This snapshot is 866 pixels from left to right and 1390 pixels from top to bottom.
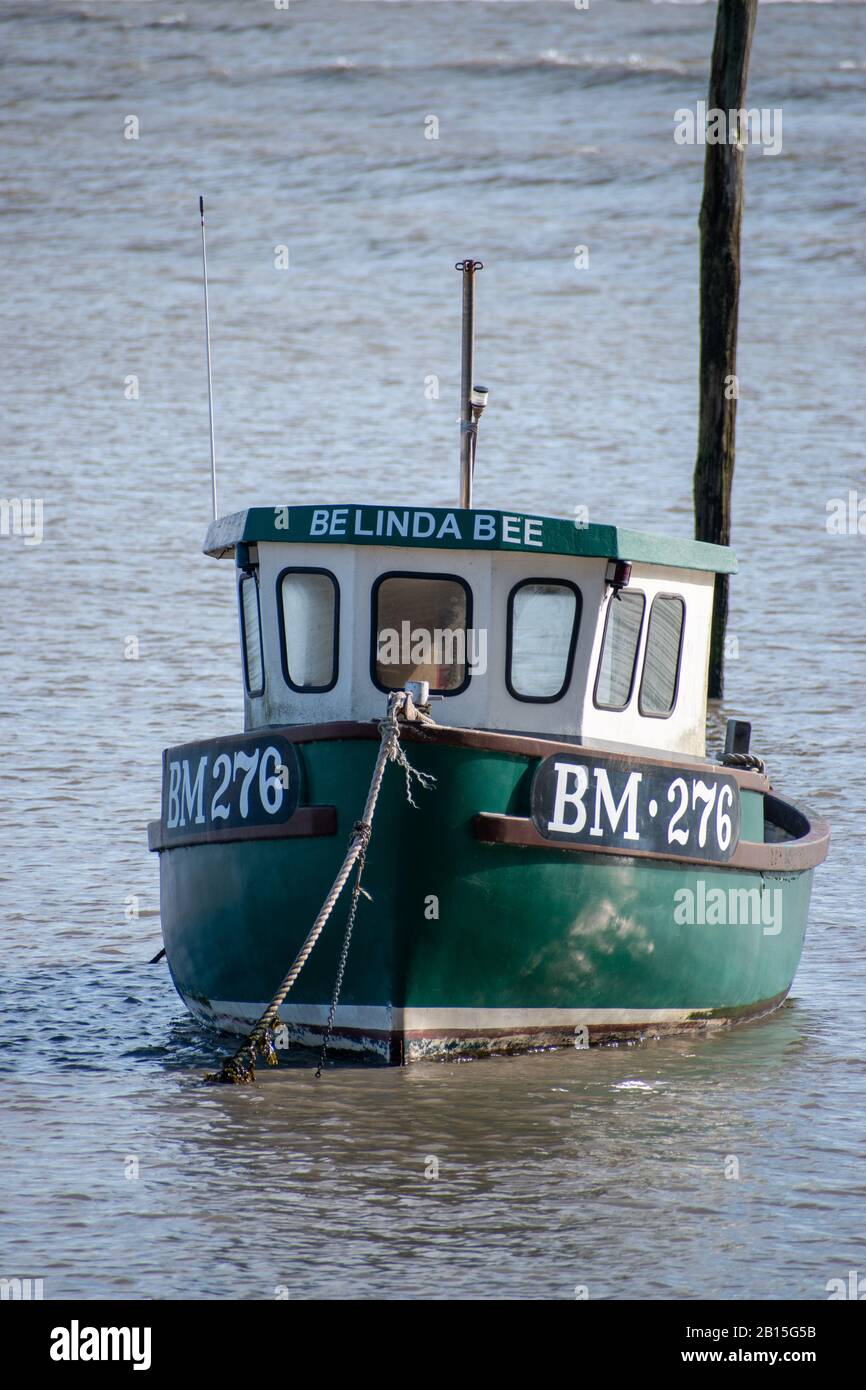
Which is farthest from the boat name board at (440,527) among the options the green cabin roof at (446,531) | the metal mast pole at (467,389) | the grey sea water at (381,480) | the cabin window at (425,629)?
the grey sea water at (381,480)

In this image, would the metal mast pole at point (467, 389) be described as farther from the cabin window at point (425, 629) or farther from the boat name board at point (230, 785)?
the boat name board at point (230, 785)

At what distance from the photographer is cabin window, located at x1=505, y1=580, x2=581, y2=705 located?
425 inches

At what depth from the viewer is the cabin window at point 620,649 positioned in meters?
11.1

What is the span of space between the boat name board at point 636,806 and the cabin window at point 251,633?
2021mm

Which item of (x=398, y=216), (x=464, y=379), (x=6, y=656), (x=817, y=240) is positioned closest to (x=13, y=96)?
(x=398, y=216)

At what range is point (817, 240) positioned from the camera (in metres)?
43.5

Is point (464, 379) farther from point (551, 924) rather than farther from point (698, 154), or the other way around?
point (698, 154)

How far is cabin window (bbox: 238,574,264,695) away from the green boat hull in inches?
40.3

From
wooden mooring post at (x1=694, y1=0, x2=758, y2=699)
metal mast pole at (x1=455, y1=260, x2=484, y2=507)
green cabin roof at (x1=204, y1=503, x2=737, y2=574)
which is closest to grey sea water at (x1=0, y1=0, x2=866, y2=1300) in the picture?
wooden mooring post at (x1=694, y1=0, x2=758, y2=699)

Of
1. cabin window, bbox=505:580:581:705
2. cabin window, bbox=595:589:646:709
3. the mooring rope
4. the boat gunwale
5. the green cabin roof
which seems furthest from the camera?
cabin window, bbox=595:589:646:709

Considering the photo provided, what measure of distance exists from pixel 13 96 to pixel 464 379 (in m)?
49.8

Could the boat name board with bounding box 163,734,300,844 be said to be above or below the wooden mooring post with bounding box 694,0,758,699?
below

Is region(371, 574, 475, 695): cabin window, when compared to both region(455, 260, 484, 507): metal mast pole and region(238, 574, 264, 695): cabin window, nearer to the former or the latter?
region(455, 260, 484, 507): metal mast pole
